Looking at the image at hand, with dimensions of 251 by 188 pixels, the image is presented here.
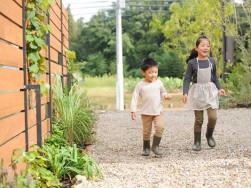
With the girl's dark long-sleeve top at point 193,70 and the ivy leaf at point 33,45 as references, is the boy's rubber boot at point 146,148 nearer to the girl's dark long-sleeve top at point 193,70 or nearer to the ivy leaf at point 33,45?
the girl's dark long-sleeve top at point 193,70

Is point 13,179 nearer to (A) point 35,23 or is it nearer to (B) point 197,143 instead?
(A) point 35,23

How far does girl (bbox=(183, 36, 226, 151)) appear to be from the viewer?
5.96 meters

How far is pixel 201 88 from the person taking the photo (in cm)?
602

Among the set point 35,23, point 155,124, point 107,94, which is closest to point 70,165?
point 35,23

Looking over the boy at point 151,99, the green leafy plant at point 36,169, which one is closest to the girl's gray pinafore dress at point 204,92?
the boy at point 151,99

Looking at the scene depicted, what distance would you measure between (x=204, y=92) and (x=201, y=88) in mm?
63

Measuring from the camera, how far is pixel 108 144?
690 cm

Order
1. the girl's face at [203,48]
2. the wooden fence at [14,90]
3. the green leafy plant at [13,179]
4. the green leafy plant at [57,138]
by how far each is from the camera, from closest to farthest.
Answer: the green leafy plant at [13,179]
the wooden fence at [14,90]
the green leafy plant at [57,138]
the girl's face at [203,48]

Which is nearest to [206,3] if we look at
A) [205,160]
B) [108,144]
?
[108,144]

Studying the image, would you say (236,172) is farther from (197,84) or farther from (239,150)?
(197,84)

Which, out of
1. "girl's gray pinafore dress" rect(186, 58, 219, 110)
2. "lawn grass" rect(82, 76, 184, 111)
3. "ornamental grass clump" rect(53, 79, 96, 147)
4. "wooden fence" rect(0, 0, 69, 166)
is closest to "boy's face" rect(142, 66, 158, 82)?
"girl's gray pinafore dress" rect(186, 58, 219, 110)

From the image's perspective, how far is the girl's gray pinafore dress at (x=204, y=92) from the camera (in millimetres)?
5965

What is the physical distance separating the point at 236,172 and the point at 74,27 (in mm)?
34768

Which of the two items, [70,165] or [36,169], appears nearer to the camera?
[36,169]
